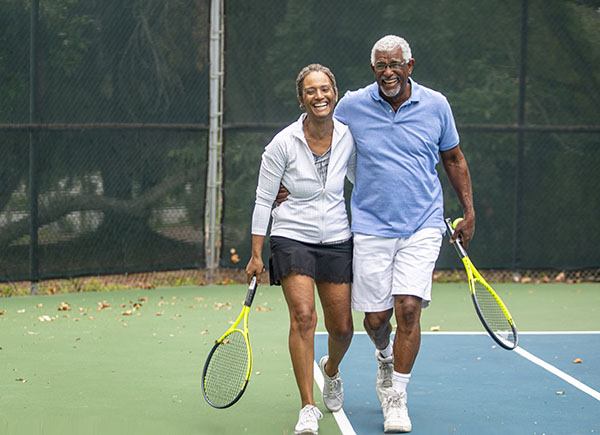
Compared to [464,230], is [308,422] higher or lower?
lower

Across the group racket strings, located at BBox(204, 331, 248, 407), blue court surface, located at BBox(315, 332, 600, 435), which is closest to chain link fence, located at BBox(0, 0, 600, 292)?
blue court surface, located at BBox(315, 332, 600, 435)

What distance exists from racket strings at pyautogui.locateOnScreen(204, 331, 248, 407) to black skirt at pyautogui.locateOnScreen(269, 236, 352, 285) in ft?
1.62

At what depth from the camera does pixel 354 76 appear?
33.4 ft

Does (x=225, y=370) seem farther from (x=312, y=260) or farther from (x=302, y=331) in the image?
(x=312, y=260)

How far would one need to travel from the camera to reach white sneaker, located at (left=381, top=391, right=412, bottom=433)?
514cm

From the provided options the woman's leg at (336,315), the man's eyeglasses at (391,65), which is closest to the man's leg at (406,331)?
the woman's leg at (336,315)

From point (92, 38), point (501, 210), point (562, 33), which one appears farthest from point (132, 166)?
point (562, 33)

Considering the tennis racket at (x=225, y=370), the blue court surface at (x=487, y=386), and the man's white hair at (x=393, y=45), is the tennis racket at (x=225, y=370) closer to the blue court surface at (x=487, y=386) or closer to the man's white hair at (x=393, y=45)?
the blue court surface at (x=487, y=386)

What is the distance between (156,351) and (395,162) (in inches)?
109

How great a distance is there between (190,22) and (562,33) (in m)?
3.80

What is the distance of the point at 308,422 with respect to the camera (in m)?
5.01

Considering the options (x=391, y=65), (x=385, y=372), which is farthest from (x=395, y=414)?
(x=391, y=65)

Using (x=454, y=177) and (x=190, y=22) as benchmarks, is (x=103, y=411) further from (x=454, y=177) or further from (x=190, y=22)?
(x=190, y=22)

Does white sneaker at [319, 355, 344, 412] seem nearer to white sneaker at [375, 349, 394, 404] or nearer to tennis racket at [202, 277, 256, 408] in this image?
white sneaker at [375, 349, 394, 404]
